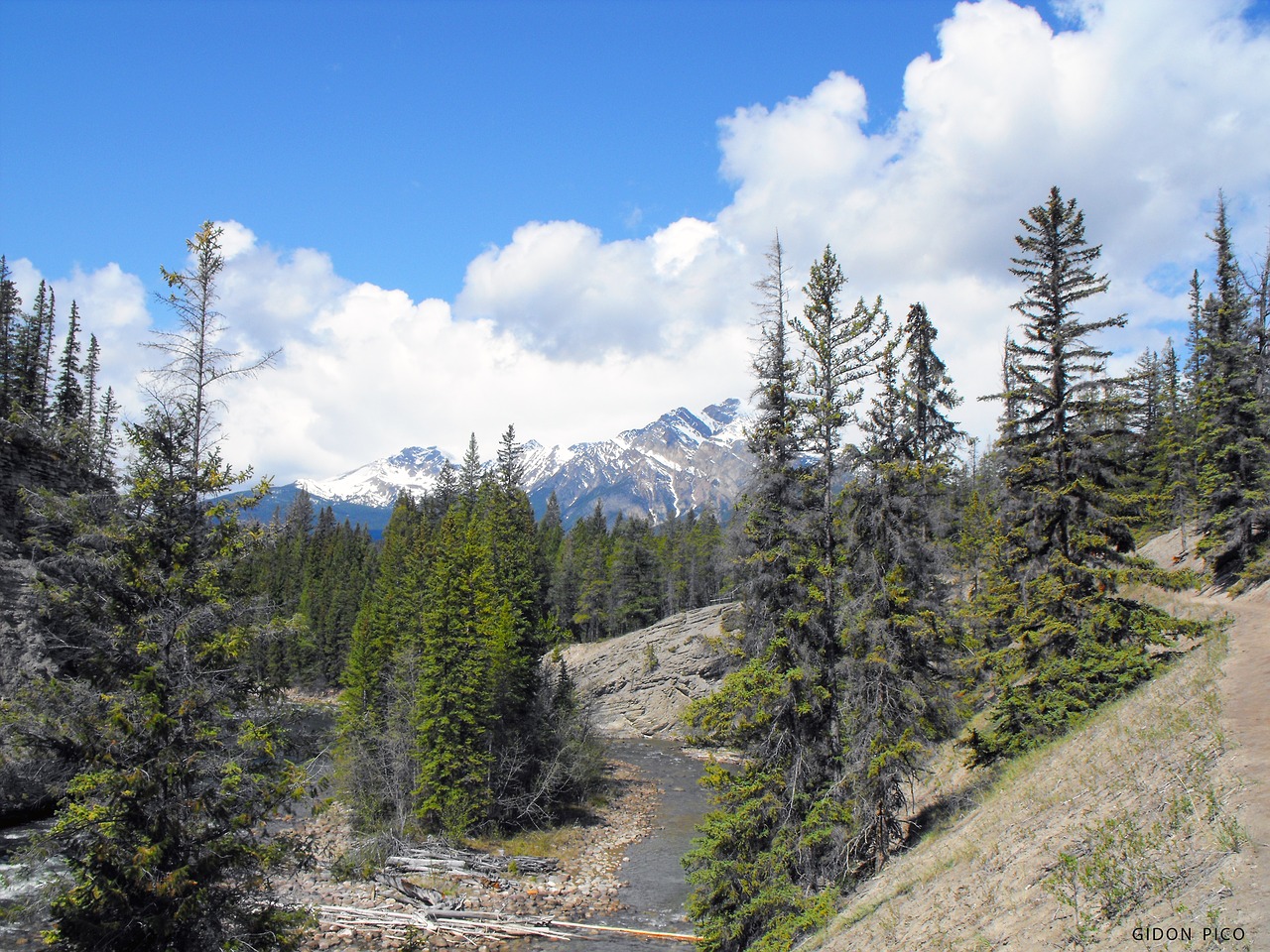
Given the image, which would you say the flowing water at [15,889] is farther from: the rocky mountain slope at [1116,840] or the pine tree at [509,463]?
the pine tree at [509,463]

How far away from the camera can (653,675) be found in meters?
74.4

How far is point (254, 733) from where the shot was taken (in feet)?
43.1

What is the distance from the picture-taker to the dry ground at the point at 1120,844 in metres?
7.89

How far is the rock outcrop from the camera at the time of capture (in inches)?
2756

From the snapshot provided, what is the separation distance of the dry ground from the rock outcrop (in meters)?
48.9

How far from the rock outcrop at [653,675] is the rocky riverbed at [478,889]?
1147 inches

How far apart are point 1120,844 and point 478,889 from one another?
24.8 metres

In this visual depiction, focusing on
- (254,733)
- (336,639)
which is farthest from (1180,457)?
(336,639)

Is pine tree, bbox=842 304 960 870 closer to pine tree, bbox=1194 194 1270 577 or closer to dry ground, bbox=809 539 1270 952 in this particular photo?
dry ground, bbox=809 539 1270 952

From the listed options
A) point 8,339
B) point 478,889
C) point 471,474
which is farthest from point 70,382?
point 478,889

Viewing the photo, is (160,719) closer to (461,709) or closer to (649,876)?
(461,709)

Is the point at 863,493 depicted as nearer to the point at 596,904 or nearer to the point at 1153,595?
the point at 596,904

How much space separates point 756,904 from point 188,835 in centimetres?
1163

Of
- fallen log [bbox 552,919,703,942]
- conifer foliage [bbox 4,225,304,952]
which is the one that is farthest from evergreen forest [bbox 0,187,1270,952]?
fallen log [bbox 552,919,703,942]
